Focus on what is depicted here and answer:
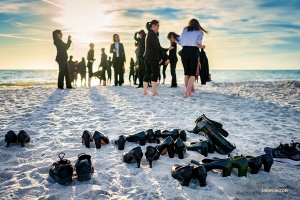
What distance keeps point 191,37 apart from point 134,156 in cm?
470

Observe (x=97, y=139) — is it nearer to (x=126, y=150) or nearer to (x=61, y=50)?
(x=126, y=150)

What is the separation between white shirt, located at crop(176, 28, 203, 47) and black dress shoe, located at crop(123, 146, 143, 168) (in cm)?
459

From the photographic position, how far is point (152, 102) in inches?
250

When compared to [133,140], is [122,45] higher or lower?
higher

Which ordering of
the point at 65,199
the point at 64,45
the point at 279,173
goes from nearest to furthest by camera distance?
1. the point at 65,199
2. the point at 279,173
3. the point at 64,45

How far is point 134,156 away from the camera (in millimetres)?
2383

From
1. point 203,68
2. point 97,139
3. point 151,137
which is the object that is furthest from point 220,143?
point 203,68

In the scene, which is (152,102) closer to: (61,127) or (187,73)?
(187,73)

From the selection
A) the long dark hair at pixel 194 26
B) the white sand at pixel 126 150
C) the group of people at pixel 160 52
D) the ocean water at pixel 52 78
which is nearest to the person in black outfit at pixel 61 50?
the group of people at pixel 160 52

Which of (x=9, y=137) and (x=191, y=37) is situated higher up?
(x=191, y=37)

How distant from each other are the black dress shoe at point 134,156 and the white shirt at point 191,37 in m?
4.59

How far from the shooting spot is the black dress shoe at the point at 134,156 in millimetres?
2369

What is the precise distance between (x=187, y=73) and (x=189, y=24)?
1.46m

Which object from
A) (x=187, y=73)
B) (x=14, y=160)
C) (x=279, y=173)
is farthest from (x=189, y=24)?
(x=14, y=160)
